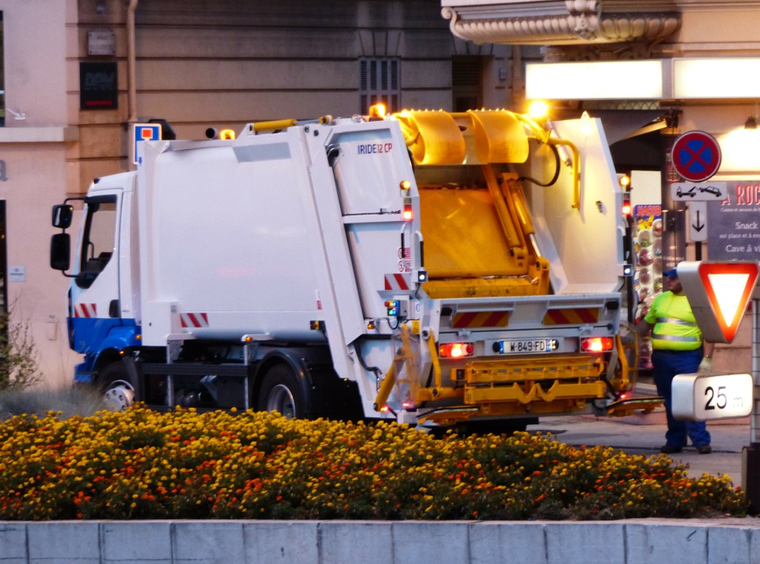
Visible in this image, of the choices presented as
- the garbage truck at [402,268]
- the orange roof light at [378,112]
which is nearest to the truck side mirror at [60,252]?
the garbage truck at [402,268]

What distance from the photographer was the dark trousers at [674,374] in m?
12.7

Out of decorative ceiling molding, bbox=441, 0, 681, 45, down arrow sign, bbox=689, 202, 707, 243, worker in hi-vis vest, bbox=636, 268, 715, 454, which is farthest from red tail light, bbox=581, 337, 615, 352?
decorative ceiling molding, bbox=441, 0, 681, 45

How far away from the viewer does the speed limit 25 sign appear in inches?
267

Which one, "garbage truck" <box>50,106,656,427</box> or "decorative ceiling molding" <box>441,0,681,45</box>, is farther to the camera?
"decorative ceiling molding" <box>441,0,681,45</box>

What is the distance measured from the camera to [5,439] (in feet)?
33.0

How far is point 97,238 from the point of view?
15.0 m

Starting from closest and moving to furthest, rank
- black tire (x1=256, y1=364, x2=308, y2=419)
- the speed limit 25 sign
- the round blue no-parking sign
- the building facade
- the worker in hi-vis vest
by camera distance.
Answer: the speed limit 25 sign → black tire (x1=256, y1=364, x2=308, y2=419) → the worker in hi-vis vest → the round blue no-parking sign → the building facade

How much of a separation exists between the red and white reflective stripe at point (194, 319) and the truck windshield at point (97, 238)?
1.22m

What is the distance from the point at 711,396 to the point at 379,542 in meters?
1.79

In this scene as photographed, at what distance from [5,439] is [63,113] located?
11435mm

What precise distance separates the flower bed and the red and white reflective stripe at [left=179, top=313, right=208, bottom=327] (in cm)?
393

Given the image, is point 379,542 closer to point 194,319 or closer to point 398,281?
point 398,281

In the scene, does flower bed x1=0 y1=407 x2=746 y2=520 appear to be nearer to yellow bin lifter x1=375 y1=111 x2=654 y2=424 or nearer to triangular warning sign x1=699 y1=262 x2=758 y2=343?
triangular warning sign x1=699 y1=262 x2=758 y2=343

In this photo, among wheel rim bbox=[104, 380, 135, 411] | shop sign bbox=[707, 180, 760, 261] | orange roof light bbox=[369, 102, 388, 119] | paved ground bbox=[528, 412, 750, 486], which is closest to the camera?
orange roof light bbox=[369, 102, 388, 119]
